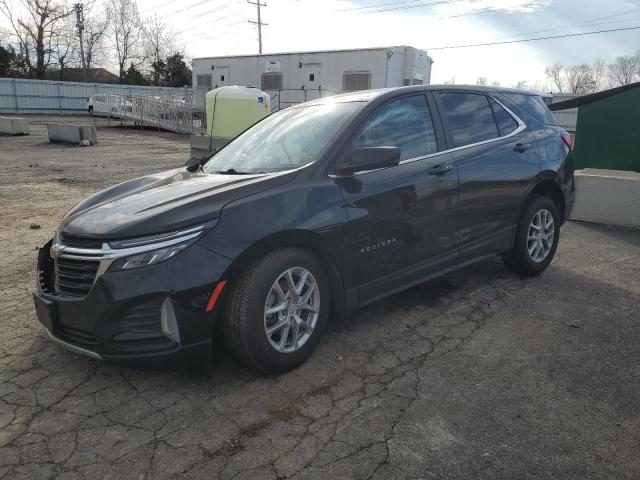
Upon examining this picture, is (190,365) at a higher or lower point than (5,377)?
higher

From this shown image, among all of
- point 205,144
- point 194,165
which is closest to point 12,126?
point 205,144

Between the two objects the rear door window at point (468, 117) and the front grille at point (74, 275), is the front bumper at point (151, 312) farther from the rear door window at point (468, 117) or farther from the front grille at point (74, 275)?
the rear door window at point (468, 117)

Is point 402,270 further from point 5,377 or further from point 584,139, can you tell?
point 584,139

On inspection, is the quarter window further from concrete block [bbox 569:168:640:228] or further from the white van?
the white van

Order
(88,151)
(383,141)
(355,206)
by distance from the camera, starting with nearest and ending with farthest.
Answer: (355,206), (383,141), (88,151)

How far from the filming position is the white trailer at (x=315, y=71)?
23156 millimetres

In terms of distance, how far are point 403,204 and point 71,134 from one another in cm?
1673

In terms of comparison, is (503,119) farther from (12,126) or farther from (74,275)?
(12,126)

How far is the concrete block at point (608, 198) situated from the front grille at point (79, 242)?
6.80m

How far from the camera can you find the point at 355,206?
333 cm

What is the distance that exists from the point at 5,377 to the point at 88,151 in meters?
14.4

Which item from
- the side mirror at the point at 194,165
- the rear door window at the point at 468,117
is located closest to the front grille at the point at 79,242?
the side mirror at the point at 194,165

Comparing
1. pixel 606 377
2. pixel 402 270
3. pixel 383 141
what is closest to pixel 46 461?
pixel 402 270

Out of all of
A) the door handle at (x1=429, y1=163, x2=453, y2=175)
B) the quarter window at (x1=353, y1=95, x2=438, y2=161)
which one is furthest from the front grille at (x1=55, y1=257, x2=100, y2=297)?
the door handle at (x1=429, y1=163, x2=453, y2=175)
